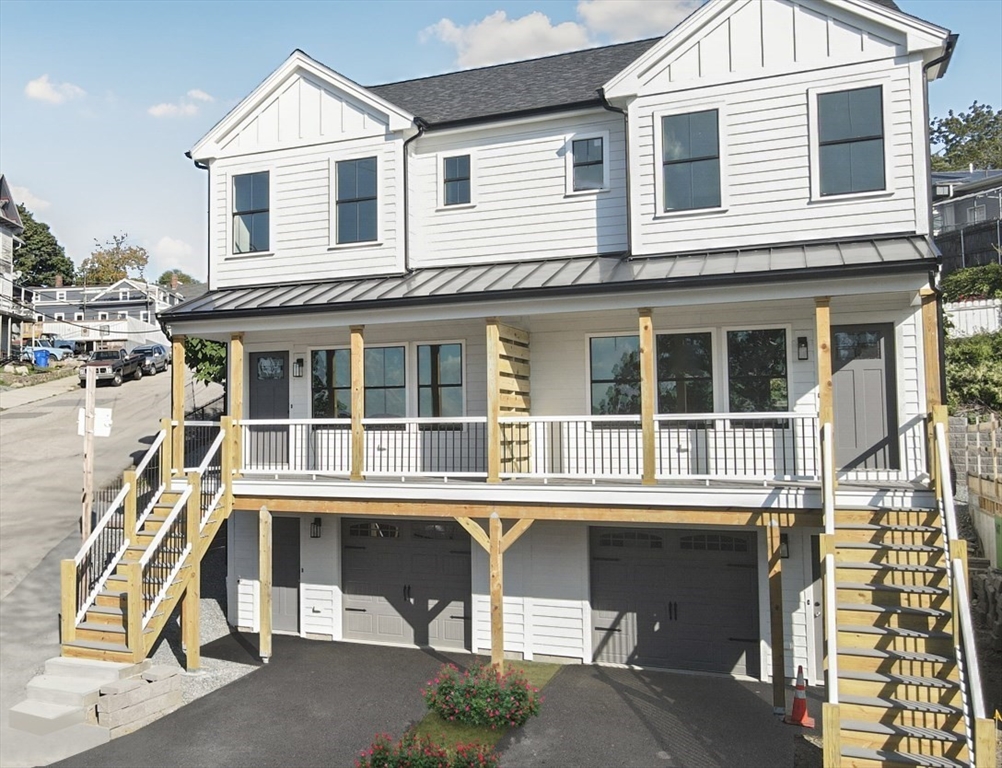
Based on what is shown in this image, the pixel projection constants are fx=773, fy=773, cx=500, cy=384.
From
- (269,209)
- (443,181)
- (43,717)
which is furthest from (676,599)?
(269,209)

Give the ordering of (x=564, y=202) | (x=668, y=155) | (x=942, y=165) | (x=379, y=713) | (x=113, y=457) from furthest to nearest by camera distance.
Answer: (x=942, y=165) → (x=113, y=457) → (x=564, y=202) → (x=668, y=155) → (x=379, y=713)

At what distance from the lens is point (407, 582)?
1411 centimetres

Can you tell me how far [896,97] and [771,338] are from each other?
381 centimetres

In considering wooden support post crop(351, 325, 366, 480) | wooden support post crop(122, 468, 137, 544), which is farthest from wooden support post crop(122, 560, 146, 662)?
wooden support post crop(351, 325, 366, 480)

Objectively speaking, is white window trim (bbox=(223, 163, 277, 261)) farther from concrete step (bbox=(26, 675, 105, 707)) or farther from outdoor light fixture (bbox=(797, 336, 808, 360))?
outdoor light fixture (bbox=(797, 336, 808, 360))

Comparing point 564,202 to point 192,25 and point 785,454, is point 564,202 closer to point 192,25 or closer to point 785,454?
point 785,454

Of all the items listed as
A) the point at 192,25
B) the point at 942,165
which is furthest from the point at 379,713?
the point at 942,165

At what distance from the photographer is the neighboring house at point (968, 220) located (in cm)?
2886

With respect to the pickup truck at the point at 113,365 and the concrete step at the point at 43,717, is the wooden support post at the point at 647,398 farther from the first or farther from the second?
the pickup truck at the point at 113,365

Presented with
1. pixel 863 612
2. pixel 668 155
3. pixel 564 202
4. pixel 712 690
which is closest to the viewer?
pixel 863 612

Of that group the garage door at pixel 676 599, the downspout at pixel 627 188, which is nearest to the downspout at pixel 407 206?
the downspout at pixel 627 188

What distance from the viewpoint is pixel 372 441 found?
14.0m

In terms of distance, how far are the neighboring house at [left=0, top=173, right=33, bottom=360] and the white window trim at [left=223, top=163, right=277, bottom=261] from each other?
1491 inches

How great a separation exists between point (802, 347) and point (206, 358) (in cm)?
1639
